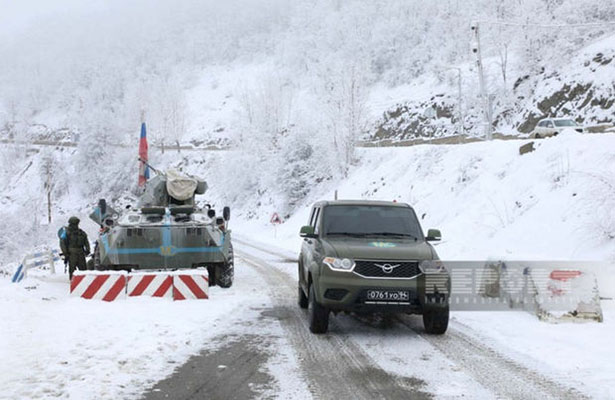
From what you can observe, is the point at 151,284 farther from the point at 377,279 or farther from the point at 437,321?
the point at 437,321

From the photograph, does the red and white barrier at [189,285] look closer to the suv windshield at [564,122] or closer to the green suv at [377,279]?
the green suv at [377,279]

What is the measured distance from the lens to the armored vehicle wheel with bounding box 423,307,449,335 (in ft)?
24.7

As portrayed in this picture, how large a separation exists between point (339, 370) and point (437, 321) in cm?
222

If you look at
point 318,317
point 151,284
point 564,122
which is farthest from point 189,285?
point 564,122

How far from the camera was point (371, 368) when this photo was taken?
6.08 meters

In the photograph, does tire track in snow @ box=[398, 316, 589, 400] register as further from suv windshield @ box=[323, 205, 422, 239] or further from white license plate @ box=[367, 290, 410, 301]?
suv windshield @ box=[323, 205, 422, 239]

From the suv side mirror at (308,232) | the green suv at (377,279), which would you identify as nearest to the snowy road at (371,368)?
the green suv at (377,279)

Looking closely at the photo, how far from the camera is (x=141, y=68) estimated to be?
136250mm

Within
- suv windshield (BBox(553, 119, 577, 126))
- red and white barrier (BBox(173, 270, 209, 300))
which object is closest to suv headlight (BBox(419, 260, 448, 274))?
red and white barrier (BBox(173, 270, 209, 300))

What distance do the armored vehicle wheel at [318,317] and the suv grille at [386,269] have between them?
2.77ft

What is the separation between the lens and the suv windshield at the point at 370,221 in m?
8.35

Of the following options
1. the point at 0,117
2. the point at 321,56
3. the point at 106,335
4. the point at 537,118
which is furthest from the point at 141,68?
the point at 106,335

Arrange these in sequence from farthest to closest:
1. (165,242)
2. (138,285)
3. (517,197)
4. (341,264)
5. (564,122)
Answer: (564,122) → (517,197) → (165,242) → (138,285) → (341,264)

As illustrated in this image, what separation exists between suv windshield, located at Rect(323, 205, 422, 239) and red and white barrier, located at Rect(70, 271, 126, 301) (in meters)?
4.36
